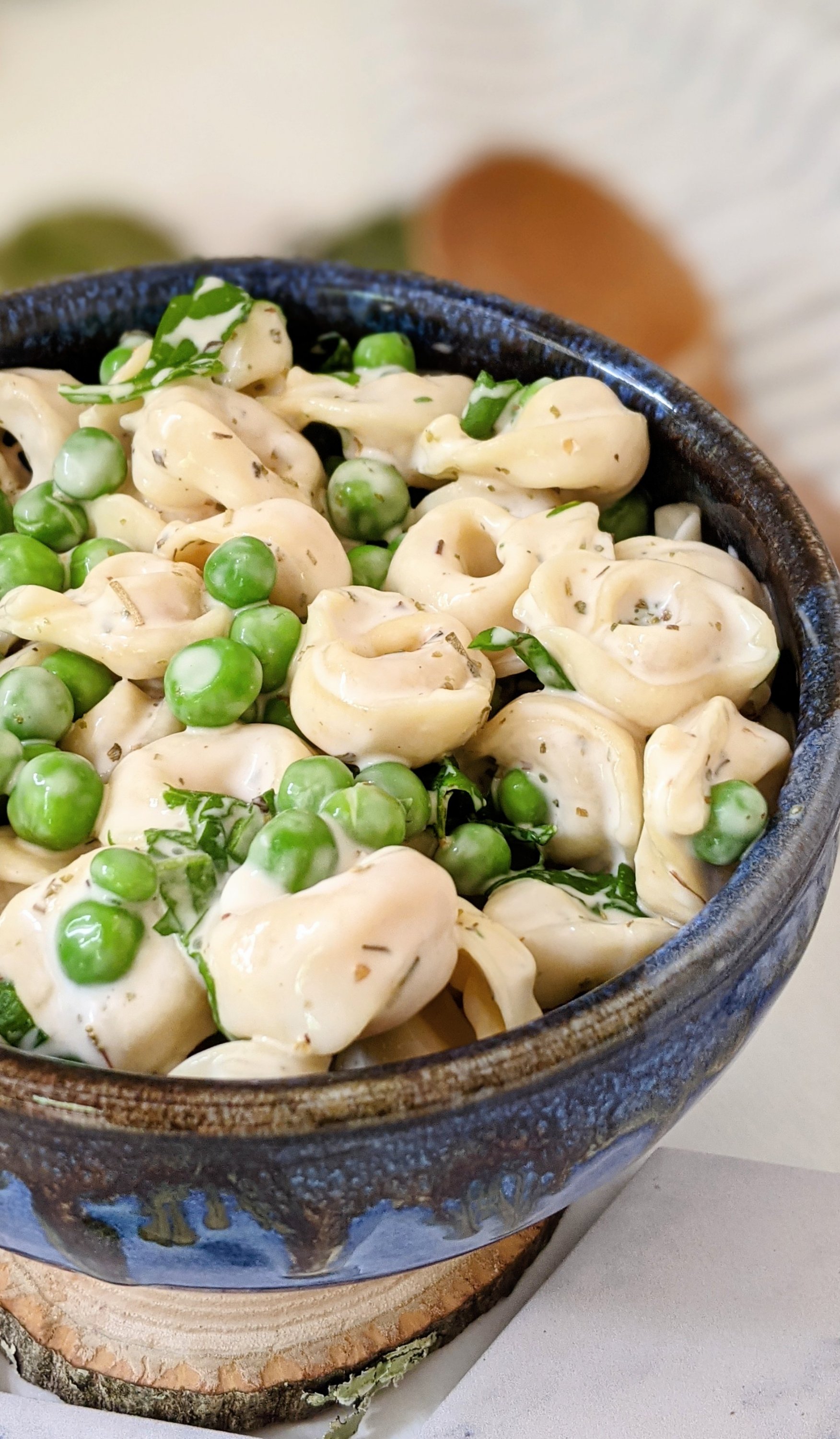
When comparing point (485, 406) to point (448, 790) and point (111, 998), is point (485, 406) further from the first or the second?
point (111, 998)

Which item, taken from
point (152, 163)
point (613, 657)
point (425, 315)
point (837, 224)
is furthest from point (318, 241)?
point (613, 657)

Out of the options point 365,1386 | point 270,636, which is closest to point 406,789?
point 270,636

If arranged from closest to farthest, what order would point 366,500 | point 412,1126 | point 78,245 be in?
point 412,1126, point 366,500, point 78,245

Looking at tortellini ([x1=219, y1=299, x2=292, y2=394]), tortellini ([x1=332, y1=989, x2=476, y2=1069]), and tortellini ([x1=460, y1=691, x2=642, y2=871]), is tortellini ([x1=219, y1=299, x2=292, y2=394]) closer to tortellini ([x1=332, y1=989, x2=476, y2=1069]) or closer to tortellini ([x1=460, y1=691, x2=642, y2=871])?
tortellini ([x1=460, y1=691, x2=642, y2=871])

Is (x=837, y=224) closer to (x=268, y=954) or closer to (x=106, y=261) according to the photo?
(x=106, y=261)

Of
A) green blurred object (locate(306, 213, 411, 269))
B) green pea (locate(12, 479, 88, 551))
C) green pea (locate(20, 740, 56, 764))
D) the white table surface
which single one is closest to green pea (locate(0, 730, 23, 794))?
green pea (locate(20, 740, 56, 764))

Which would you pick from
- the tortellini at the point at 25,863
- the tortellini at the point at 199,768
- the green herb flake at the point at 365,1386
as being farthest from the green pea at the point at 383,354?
the green herb flake at the point at 365,1386

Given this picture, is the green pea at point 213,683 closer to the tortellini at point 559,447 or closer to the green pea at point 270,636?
the green pea at point 270,636
